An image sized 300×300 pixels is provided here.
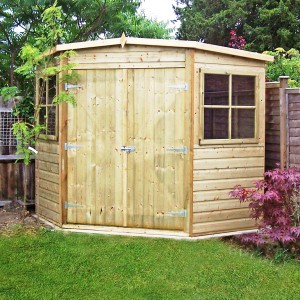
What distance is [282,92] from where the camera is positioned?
6.71m

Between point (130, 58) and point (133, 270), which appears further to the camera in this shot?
point (130, 58)

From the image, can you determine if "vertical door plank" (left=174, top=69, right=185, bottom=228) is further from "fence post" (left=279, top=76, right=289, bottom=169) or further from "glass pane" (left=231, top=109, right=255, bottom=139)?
"fence post" (left=279, top=76, right=289, bottom=169)

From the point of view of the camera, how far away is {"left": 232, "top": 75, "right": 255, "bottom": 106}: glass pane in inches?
249

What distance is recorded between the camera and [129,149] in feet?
20.4

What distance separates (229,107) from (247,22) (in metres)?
18.9

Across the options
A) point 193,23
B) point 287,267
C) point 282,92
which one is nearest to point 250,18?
point 193,23

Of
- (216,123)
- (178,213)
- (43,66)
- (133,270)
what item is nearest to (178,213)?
(178,213)

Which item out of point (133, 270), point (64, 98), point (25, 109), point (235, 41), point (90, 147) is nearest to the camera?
point (133, 270)

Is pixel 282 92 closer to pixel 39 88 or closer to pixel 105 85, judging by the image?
pixel 105 85

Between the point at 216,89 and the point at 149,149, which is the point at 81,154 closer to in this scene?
the point at 149,149

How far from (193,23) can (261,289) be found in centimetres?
2188

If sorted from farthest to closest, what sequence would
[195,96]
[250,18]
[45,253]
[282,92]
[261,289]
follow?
[250,18] → [282,92] → [195,96] → [45,253] → [261,289]


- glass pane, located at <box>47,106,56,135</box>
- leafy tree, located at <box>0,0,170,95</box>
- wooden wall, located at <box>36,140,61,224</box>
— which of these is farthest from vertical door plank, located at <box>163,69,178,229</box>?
leafy tree, located at <box>0,0,170,95</box>

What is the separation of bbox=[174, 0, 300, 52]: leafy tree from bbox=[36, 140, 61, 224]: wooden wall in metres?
15.3
